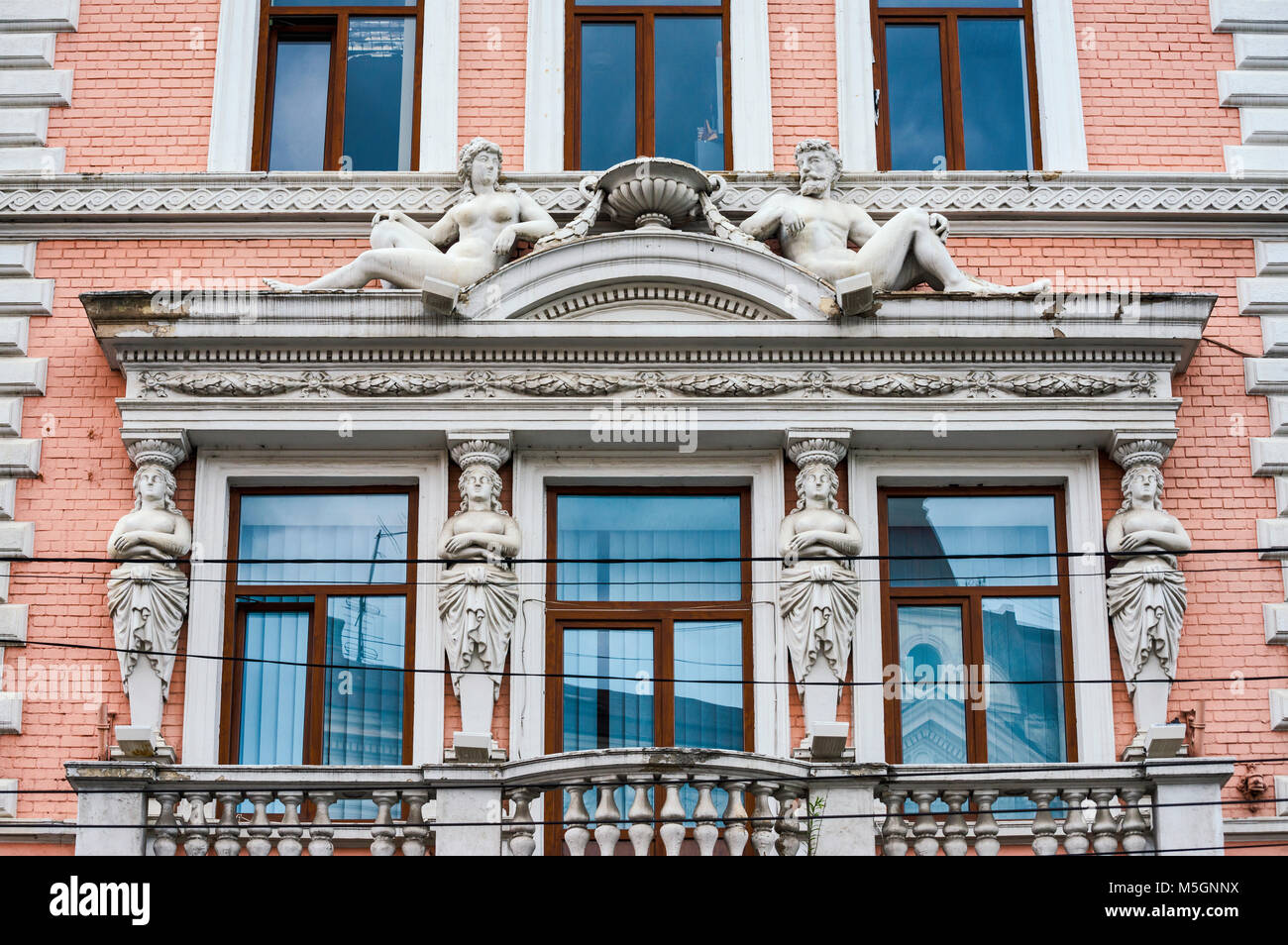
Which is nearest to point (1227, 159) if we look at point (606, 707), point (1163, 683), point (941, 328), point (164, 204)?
point (941, 328)

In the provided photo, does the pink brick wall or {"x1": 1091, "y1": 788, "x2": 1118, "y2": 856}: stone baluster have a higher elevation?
the pink brick wall

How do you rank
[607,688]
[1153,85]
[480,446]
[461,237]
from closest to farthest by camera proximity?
1. [607,688]
2. [480,446]
3. [461,237]
4. [1153,85]

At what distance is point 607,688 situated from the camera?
16516 mm

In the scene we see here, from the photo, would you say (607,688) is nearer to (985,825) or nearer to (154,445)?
(985,825)

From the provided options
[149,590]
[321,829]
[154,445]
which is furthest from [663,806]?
[154,445]

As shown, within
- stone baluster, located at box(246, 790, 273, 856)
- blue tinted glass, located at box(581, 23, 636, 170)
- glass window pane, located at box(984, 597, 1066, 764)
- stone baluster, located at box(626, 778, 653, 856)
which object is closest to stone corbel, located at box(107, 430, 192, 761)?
stone baluster, located at box(246, 790, 273, 856)

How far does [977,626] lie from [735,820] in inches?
105

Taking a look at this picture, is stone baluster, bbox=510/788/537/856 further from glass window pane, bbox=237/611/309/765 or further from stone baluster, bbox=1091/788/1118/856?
stone baluster, bbox=1091/788/1118/856

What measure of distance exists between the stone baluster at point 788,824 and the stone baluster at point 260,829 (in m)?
3.14

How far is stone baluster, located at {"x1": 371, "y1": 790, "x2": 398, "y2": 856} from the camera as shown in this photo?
15125 mm

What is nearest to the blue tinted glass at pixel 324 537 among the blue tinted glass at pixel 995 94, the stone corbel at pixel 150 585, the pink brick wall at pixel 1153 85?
the stone corbel at pixel 150 585

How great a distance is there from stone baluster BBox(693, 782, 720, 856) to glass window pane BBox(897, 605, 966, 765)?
1.99 meters

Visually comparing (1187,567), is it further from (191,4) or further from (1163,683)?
(191,4)

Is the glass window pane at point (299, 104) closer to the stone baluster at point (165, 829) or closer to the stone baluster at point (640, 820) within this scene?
the stone baluster at point (165, 829)
